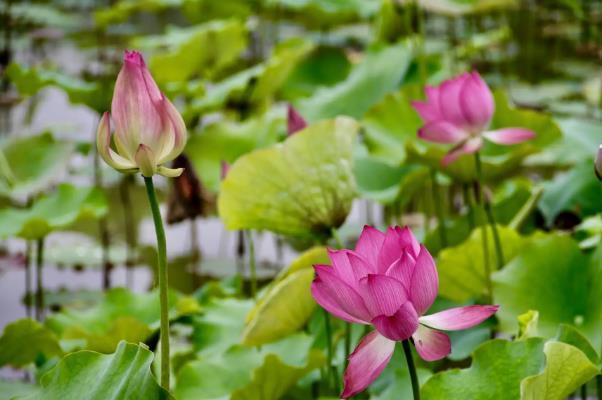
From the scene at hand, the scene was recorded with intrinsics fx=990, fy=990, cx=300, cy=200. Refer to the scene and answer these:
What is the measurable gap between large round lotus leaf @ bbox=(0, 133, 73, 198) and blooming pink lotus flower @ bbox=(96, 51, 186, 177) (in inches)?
54.9

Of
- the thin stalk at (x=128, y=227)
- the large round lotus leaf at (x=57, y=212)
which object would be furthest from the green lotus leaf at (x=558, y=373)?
the thin stalk at (x=128, y=227)

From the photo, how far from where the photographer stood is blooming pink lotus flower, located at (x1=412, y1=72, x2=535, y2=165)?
3.66 feet

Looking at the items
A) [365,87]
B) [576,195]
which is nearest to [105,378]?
[576,195]

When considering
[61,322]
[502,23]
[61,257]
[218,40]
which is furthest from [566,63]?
[61,322]

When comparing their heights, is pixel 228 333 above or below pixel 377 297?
below

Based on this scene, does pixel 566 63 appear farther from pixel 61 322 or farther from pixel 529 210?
pixel 61 322

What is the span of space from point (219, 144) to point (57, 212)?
1.08 feet

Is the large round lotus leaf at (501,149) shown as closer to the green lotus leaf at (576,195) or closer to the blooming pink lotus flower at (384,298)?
the green lotus leaf at (576,195)

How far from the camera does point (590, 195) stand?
1.49 meters

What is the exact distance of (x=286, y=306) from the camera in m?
1.09

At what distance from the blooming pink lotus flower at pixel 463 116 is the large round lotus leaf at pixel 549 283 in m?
0.13

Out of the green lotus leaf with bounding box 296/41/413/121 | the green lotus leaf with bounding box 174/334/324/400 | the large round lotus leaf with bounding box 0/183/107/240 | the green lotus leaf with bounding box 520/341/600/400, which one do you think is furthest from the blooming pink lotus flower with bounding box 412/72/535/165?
the large round lotus leaf with bounding box 0/183/107/240

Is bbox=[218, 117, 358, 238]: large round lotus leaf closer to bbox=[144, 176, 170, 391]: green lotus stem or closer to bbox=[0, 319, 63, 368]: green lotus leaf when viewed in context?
bbox=[0, 319, 63, 368]: green lotus leaf

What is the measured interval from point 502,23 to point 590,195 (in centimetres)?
303
